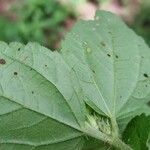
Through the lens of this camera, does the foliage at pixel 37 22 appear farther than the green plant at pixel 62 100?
Yes

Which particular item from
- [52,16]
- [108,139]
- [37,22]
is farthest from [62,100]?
[52,16]

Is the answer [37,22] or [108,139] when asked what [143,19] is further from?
[108,139]

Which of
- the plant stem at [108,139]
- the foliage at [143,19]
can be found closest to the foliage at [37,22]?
the foliage at [143,19]

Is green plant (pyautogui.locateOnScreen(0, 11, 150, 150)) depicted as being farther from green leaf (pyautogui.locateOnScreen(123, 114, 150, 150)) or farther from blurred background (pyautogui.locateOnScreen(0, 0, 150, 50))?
blurred background (pyautogui.locateOnScreen(0, 0, 150, 50))

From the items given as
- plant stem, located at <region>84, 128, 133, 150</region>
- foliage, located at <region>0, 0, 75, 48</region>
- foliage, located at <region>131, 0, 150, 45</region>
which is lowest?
foliage, located at <region>0, 0, 75, 48</region>

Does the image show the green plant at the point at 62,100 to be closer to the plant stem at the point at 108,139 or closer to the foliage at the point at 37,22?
the plant stem at the point at 108,139

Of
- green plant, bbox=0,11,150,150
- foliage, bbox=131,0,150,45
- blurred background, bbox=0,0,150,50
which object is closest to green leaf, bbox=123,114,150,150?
green plant, bbox=0,11,150,150

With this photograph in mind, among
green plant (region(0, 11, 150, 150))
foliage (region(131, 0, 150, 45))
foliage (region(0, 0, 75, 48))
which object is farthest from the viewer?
foliage (region(131, 0, 150, 45))

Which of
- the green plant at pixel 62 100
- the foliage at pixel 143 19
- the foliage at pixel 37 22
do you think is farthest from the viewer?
the foliage at pixel 143 19
